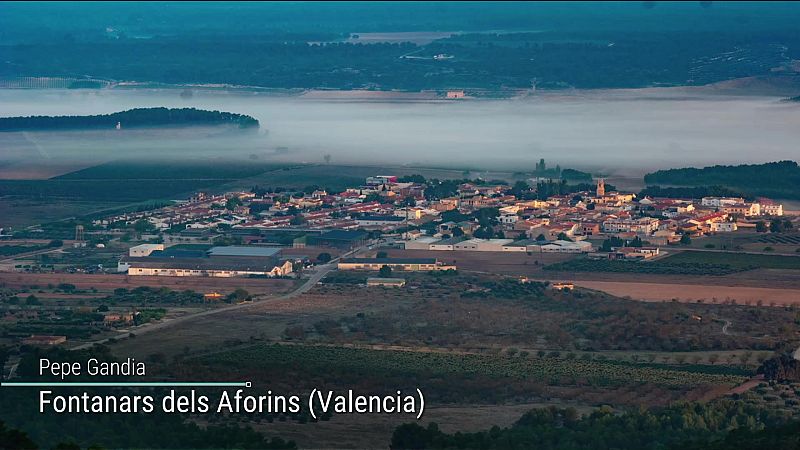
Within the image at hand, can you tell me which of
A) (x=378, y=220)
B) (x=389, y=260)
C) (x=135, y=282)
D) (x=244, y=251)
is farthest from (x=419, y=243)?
(x=135, y=282)

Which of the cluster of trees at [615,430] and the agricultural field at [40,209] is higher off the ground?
the agricultural field at [40,209]

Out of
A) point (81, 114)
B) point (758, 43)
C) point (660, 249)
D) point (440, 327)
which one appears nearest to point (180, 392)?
point (440, 327)

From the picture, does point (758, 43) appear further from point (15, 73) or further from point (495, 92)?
point (15, 73)

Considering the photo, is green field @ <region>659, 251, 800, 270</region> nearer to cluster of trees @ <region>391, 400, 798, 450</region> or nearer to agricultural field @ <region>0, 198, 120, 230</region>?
cluster of trees @ <region>391, 400, 798, 450</region>

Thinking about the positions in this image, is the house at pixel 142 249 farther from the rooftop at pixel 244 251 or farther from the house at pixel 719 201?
the house at pixel 719 201

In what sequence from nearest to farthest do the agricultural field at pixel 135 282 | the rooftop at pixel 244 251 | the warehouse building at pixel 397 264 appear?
1. the agricultural field at pixel 135 282
2. the warehouse building at pixel 397 264
3. the rooftop at pixel 244 251

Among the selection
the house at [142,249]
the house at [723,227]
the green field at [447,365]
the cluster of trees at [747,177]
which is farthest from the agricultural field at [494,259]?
the cluster of trees at [747,177]
